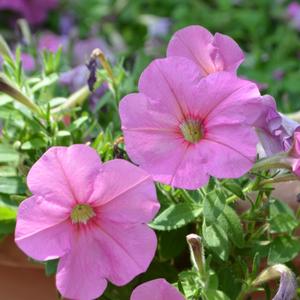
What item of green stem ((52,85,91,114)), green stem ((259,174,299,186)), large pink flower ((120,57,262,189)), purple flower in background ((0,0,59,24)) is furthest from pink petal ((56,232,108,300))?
purple flower in background ((0,0,59,24))

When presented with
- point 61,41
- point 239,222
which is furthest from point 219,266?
point 61,41

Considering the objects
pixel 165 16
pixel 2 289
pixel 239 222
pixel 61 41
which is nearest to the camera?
pixel 239 222

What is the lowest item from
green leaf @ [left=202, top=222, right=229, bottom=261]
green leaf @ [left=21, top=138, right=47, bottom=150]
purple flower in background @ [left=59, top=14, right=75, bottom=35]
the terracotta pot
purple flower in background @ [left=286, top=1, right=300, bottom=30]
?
purple flower in background @ [left=59, top=14, right=75, bottom=35]

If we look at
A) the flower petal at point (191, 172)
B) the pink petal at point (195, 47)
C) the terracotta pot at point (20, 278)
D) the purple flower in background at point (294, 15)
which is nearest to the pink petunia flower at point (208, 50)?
the pink petal at point (195, 47)

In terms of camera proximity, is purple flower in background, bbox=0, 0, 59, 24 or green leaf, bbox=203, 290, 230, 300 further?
purple flower in background, bbox=0, 0, 59, 24

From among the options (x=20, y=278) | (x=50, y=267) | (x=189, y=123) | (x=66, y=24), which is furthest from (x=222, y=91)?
(x=66, y=24)

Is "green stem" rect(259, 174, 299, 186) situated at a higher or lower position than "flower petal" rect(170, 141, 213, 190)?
lower

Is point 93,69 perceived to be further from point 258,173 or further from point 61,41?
point 61,41

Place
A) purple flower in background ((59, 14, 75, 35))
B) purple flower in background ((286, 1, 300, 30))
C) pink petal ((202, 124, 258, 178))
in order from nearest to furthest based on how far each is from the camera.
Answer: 1. pink petal ((202, 124, 258, 178))
2. purple flower in background ((286, 1, 300, 30))
3. purple flower in background ((59, 14, 75, 35))

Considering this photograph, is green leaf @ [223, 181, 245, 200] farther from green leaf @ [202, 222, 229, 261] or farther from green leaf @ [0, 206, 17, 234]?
green leaf @ [0, 206, 17, 234]
